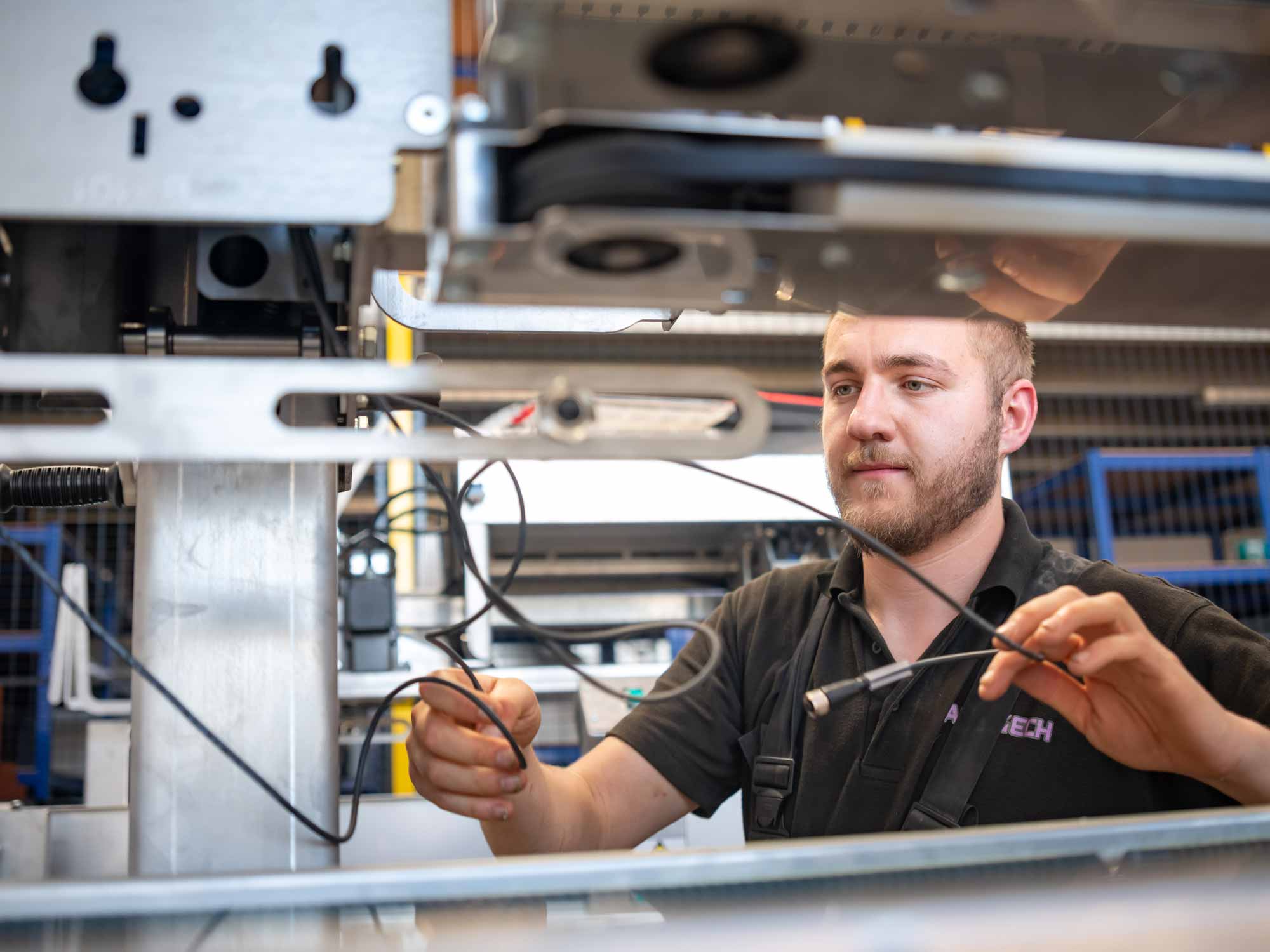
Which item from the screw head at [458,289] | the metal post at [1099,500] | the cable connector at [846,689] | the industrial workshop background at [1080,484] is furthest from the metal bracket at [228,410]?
the metal post at [1099,500]

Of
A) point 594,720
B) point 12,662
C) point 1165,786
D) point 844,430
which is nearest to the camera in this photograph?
point 1165,786

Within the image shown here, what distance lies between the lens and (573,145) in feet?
1.32

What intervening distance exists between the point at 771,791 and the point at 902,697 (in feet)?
0.52

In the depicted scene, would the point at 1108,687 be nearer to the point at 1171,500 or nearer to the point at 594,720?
the point at 594,720

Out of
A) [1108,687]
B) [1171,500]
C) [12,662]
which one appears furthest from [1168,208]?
[12,662]

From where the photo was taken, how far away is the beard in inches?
43.7

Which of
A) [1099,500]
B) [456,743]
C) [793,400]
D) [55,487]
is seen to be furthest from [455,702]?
[1099,500]

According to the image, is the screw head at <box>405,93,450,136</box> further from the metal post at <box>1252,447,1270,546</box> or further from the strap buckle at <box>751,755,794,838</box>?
the metal post at <box>1252,447,1270,546</box>

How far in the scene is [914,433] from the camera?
1116mm

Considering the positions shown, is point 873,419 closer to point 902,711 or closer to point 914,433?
point 914,433

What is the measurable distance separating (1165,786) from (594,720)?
88cm

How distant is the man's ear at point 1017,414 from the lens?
47.6 inches

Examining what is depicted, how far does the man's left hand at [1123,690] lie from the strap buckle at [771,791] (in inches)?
15.4

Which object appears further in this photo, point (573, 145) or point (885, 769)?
point (885, 769)
